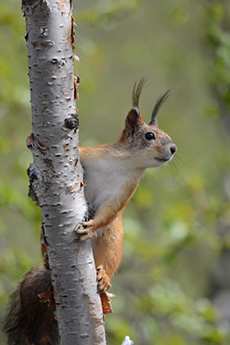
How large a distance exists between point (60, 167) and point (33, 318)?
120cm

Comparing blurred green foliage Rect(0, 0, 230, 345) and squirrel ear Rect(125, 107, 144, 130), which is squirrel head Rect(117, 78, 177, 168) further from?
blurred green foliage Rect(0, 0, 230, 345)

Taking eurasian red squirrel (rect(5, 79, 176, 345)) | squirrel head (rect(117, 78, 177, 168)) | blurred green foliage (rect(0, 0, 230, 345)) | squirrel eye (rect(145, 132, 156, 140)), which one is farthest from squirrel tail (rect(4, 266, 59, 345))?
squirrel eye (rect(145, 132, 156, 140))

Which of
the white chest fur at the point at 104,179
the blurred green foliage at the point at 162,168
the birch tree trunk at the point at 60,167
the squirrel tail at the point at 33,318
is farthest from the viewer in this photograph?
the blurred green foliage at the point at 162,168

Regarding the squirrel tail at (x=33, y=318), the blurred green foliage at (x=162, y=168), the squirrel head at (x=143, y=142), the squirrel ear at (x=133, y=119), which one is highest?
the blurred green foliage at (x=162, y=168)

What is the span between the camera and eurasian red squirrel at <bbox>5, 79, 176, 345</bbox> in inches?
87.0

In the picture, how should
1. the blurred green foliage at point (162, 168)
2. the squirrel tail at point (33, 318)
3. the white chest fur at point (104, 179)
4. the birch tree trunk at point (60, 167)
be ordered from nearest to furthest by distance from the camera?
1. the birch tree trunk at point (60, 167)
2. the white chest fur at point (104, 179)
3. the squirrel tail at point (33, 318)
4. the blurred green foliage at point (162, 168)

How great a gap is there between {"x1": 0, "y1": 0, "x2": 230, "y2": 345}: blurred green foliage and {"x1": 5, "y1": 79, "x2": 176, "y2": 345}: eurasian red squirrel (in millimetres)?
220

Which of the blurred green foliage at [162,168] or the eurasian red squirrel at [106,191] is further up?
the blurred green foliage at [162,168]

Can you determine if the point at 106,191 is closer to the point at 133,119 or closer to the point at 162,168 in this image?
the point at 133,119

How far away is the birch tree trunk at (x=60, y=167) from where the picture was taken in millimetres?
1399

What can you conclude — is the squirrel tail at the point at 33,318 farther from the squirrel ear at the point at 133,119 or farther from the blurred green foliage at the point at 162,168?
the squirrel ear at the point at 133,119

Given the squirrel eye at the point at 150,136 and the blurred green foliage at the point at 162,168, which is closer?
the squirrel eye at the point at 150,136

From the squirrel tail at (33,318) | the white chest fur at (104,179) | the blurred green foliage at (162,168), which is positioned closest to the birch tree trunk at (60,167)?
the white chest fur at (104,179)

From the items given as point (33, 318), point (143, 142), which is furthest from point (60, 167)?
point (33, 318)
